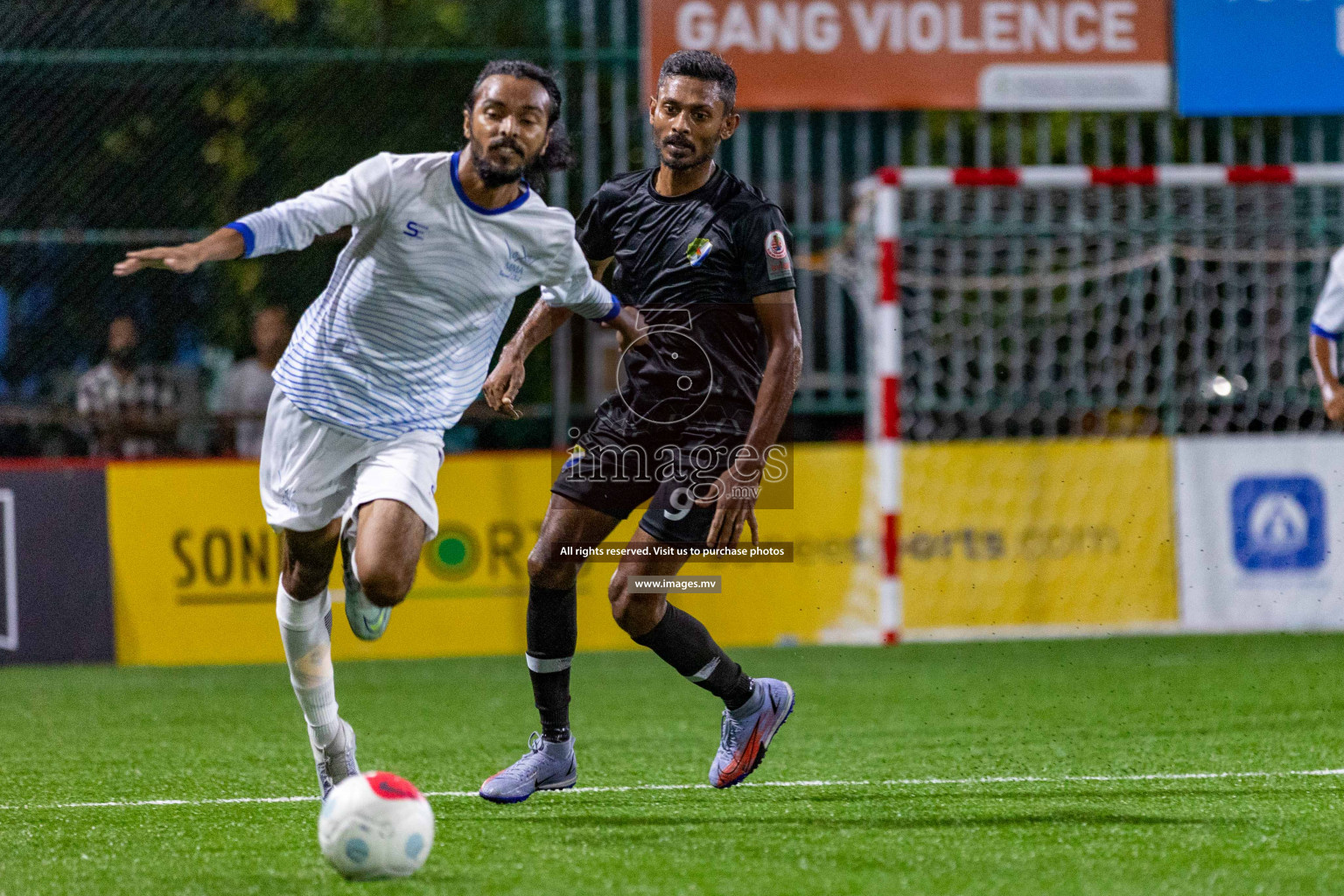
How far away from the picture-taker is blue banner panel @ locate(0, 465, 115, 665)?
9.16 metres

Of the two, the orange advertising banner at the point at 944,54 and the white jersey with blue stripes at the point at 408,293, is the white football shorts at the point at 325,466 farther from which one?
the orange advertising banner at the point at 944,54

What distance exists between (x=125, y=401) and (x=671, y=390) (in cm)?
537

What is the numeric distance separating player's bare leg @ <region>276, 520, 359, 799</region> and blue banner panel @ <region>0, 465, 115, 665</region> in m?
4.93

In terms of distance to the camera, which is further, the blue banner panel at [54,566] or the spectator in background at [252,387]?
the spectator in background at [252,387]

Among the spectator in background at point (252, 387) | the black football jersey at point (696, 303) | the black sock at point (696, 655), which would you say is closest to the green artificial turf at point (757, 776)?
the black sock at point (696, 655)

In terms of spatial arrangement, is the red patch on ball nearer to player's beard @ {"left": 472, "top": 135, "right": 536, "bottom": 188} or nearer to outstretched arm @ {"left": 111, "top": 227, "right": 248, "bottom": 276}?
outstretched arm @ {"left": 111, "top": 227, "right": 248, "bottom": 276}

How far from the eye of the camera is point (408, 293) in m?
4.55

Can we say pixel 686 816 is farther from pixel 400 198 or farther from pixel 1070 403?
pixel 1070 403

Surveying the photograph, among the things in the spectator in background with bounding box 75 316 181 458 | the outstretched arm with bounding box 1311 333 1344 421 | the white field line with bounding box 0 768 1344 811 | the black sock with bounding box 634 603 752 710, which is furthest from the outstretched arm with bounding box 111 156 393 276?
the spectator in background with bounding box 75 316 181 458

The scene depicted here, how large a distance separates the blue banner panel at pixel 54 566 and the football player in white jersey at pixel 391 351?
16.1 feet

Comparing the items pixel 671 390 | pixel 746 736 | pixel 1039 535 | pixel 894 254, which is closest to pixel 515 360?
pixel 671 390

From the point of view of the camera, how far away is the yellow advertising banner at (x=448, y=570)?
930cm

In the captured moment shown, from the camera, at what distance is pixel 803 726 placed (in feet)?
22.1

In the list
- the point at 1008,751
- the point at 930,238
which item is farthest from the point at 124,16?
the point at 1008,751
